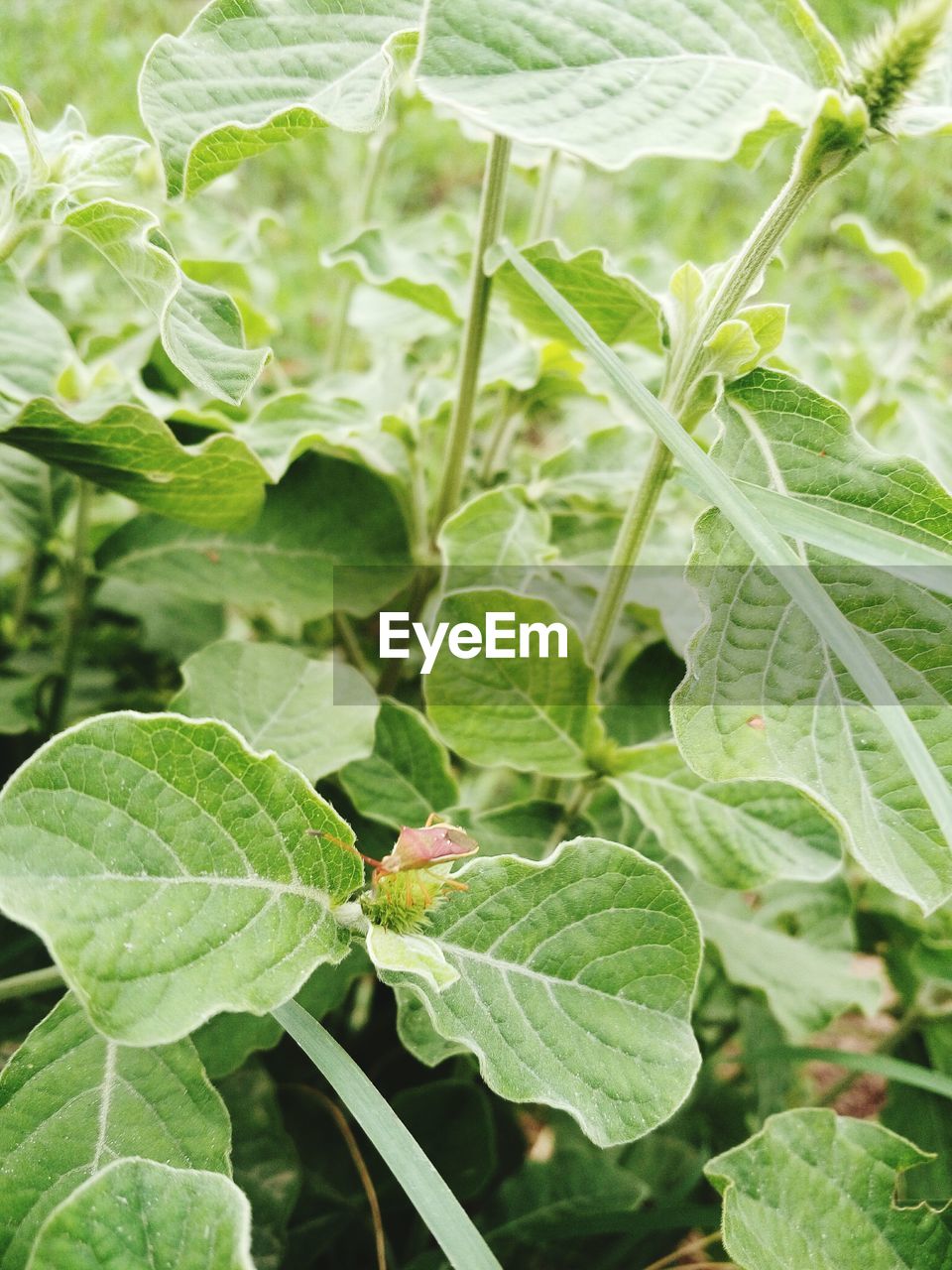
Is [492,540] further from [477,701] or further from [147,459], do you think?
[147,459]

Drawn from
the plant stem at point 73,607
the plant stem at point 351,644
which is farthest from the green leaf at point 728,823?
the plant stem at point 73,607

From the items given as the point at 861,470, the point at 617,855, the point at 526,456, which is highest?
the point at 861,470

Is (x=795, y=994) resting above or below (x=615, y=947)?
below

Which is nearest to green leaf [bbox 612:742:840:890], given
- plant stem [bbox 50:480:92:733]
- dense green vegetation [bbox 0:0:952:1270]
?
dense green vegetation [bbox 0:0:952:1270]

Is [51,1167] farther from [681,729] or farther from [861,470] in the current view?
[861,470]

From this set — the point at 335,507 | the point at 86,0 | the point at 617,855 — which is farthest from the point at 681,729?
the point at 86,0
